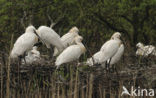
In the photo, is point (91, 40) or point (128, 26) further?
point (128, 26)

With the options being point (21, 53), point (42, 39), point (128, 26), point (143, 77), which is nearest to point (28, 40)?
point (21, 53)

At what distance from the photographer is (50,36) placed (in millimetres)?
13781

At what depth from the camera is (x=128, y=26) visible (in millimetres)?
21031

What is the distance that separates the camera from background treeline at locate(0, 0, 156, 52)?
58.9 feet

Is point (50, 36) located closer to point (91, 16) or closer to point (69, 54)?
point (69, 54)

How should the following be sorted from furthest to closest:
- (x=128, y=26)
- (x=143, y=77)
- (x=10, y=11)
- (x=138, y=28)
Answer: (x=128, y=26), (x=138, y=28), (x=10, y=11), (x=143, y=77)

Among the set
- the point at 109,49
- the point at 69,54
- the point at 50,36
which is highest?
the point at 50,36

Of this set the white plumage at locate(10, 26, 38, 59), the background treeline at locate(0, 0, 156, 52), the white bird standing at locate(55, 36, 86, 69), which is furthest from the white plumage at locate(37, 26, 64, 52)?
the background treeline at locate(0, 0, 156, 52)

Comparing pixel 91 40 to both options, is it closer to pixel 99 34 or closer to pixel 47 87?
pixel 99 34

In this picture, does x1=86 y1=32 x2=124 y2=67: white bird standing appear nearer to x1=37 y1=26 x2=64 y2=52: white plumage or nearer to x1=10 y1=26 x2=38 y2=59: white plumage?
x1=37 y1=26 x2=64 y2=52: white plumage

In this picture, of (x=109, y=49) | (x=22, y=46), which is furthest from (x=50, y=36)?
(x=109, y=49)

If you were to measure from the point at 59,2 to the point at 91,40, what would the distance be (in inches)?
77.6

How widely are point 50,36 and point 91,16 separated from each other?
5460 millimetres

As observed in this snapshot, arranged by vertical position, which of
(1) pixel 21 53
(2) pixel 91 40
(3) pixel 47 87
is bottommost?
(3) pixel 47 87
